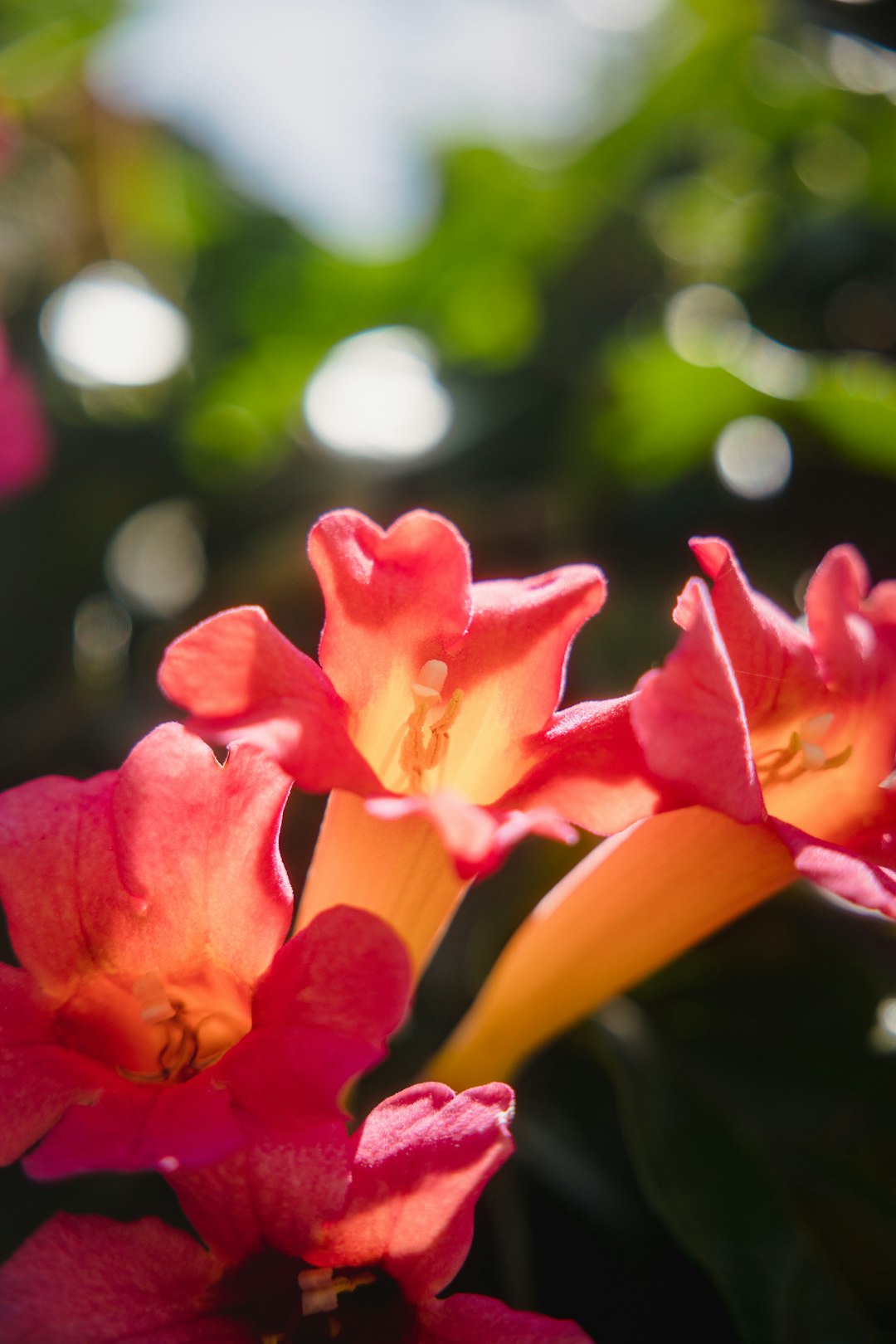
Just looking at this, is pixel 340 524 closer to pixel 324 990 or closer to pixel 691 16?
pixel 324 990

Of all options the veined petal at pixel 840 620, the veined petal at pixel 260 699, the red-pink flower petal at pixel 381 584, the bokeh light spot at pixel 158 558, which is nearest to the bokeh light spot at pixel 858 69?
the bokeh light spot at pixel 158 558

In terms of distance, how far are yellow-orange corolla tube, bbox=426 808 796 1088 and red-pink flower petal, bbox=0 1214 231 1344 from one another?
0.93ft

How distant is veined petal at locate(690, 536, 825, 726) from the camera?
2.28 ft

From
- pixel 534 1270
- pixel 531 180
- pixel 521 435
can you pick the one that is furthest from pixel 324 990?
pixel 531 180

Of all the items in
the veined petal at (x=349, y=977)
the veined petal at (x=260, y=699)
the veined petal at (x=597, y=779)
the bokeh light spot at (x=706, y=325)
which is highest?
the veined petal at (x=260, y=699)

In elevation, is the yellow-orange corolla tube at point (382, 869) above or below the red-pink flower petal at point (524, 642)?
below

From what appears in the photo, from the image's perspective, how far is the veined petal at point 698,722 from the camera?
60 centimetres

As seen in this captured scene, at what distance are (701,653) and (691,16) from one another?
5.96 ft

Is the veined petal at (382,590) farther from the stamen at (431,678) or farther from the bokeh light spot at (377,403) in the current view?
the bokeh light spot at (377,403)

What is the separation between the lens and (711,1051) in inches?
43.8

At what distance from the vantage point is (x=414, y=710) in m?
0.79

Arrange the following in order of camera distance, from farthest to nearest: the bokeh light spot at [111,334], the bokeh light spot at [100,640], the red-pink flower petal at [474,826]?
the bokeh light spot at [111,334] → the bokeh light spot at [100,640] → the red-pink flower petal at [474,826]

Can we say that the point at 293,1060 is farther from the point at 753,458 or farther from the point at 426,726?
the point at 753,458

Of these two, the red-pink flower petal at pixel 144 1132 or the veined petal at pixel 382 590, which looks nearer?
the red-pink flower petal at pixel 144 1132
